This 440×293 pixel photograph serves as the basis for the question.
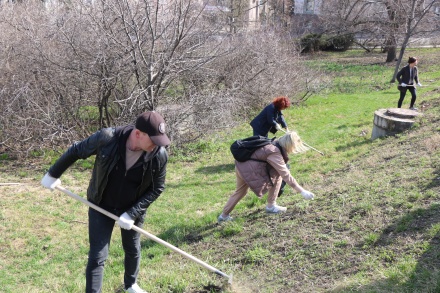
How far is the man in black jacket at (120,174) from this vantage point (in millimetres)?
3330

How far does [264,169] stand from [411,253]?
75.9 inches

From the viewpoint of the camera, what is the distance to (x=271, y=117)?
7184mm

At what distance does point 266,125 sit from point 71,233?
11.9 ft

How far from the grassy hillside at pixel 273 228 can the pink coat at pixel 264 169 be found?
1.84 ft

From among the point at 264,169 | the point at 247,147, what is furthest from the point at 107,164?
the point at 264,169

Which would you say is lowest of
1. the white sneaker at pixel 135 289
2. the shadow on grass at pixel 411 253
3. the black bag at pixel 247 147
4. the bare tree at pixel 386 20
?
the white sneaker at pixel 135 289

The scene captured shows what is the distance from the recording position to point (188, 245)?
542 cm

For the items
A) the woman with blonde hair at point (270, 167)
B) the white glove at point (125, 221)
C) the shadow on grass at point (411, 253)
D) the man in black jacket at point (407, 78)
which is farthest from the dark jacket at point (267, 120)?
the man in black jacket at point (407, 78)

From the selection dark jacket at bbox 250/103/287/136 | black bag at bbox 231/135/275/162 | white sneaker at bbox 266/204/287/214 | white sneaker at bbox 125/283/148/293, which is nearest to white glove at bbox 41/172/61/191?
white sneaker at bbox 125/283/148/293

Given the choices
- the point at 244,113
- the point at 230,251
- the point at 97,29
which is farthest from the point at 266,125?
the point at 244,113

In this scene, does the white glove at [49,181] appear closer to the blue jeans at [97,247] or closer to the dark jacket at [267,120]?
the blue jeans at [97,247]

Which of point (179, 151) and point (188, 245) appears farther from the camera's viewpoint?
point (179, 151)

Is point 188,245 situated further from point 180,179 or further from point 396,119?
point 396,119

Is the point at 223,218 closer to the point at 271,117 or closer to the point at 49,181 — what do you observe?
the point at 271,117
